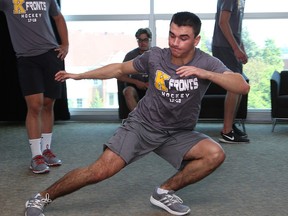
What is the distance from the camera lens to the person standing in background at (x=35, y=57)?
339 centimetres

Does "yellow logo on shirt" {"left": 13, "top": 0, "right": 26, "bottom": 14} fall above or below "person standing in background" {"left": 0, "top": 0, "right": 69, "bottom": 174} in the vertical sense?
above

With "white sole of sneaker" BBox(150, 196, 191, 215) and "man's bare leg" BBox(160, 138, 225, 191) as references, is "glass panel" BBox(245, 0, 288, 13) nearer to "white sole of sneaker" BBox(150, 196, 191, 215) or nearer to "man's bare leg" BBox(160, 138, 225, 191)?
"man's bare leg" BBox(160, 138, 225, 191)

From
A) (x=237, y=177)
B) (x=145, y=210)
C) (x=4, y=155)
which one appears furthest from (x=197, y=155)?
(x=4, y=155)

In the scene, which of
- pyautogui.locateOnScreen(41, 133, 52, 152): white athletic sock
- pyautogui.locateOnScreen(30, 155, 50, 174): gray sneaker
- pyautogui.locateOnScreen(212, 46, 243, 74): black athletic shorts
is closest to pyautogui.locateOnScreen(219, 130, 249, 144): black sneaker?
pyautogui.locateOnScreen(212, 46, 243, 74): black athletic shorts

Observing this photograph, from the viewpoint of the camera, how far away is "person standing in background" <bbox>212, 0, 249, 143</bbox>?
4.42 metres

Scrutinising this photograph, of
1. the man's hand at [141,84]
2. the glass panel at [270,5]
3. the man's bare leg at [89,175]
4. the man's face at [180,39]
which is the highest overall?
the glass panel at [270,5]

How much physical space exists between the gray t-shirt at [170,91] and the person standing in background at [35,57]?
3.34ft

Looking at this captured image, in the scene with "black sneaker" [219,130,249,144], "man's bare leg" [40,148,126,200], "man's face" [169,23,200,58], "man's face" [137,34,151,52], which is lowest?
"black sneaker" [219,130,249,144]

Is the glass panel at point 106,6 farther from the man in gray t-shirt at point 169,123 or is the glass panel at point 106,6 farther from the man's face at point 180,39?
the man's face at point 180,39

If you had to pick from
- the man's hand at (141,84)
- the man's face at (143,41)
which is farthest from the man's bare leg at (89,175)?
the man's face at (143,41)

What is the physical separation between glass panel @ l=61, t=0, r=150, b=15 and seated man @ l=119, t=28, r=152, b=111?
1.11 meters

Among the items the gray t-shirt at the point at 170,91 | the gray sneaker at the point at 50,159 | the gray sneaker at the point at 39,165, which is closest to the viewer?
the gray t-shirt at the point at 170,91

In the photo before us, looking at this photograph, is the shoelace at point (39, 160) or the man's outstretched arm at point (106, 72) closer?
the man's outstretched arm at point (106, 72)

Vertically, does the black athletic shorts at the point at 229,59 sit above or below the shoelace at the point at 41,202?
above
